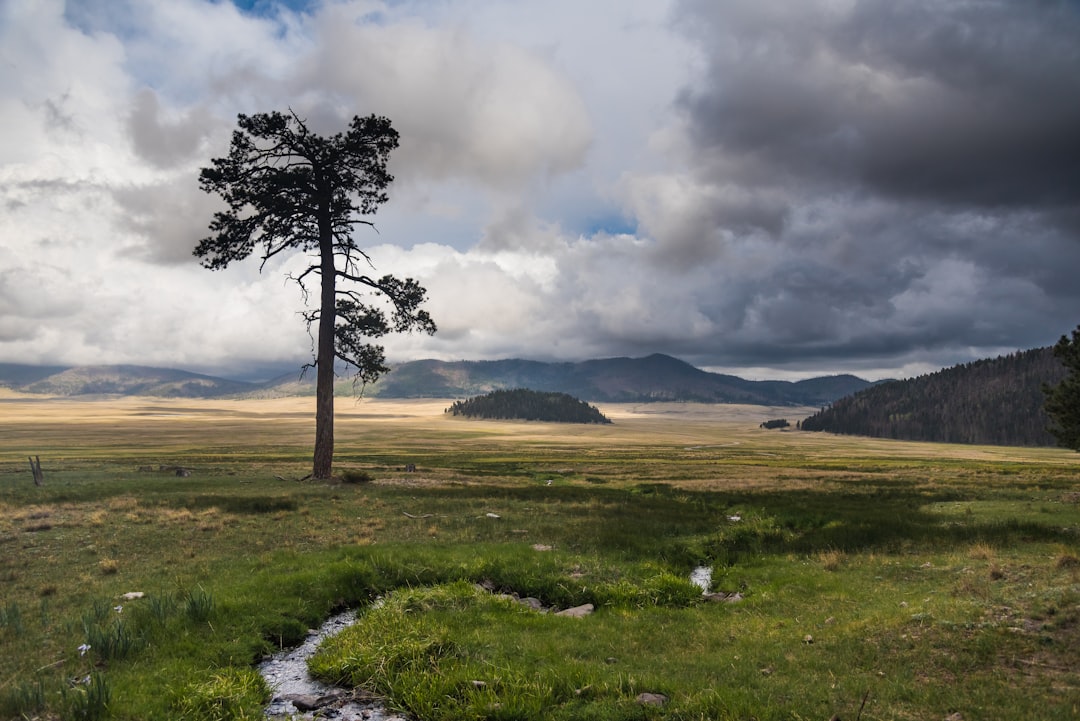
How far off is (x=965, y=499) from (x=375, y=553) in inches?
1405

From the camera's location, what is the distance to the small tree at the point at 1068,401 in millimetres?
30719

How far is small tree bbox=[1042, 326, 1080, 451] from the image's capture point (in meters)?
30.7

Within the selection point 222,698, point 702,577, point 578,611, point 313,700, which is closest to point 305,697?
point 313,700

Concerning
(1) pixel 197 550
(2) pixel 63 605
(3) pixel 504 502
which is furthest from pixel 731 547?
(2) pixel 63 605

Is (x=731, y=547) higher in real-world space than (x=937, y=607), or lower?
lower

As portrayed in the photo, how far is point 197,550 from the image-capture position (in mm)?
18609

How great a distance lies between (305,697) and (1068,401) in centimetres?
3833

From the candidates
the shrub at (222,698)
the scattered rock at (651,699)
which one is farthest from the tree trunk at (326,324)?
the scattered rock at (651,699)

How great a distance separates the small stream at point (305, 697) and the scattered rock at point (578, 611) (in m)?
5.47

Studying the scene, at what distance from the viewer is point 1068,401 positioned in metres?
30.8

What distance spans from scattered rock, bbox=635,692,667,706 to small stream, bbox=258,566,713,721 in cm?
384

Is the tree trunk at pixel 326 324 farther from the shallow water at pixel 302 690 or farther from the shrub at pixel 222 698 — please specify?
the shrub at pixel 222 698

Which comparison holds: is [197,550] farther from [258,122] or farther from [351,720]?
[258,122]

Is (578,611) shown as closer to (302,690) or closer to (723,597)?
(723,597)
